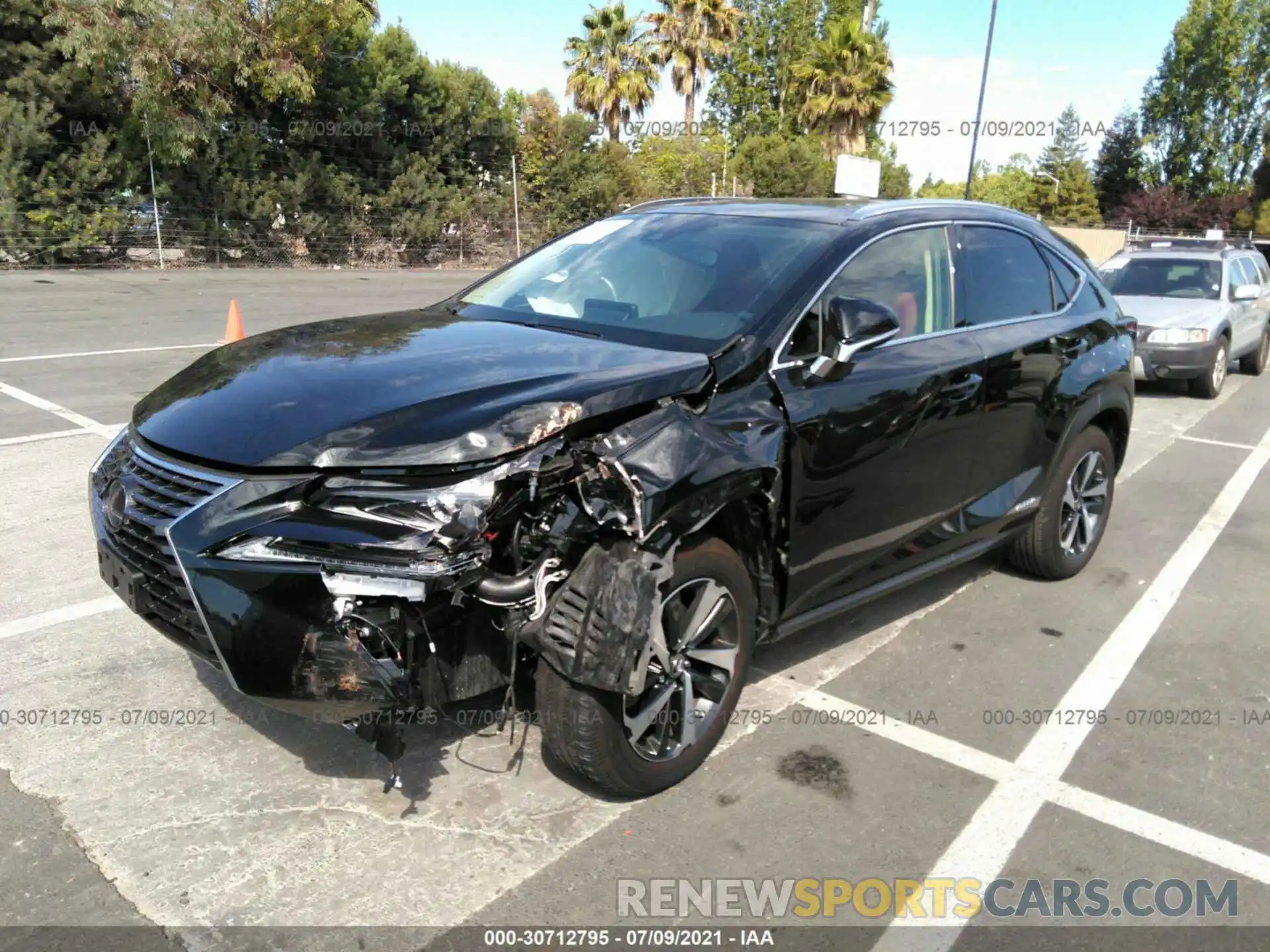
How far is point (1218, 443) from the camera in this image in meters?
9.45

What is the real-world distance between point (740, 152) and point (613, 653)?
3731 cm

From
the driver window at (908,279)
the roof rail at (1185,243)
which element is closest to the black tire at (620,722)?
the driver window at (908,279)

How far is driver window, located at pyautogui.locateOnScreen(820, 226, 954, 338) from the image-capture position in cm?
386

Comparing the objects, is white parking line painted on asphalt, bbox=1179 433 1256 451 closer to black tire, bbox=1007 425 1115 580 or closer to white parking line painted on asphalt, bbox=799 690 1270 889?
black tire, bbox=1007 425 1115 580

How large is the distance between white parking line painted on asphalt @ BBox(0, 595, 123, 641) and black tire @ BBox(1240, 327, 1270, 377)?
579 inches

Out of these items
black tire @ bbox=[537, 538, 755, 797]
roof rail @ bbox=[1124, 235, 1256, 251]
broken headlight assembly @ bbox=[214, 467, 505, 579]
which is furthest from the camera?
roof rail @ bbox=[1124, 235, 1256, 251]

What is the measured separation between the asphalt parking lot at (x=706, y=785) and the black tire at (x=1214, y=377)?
7295 mm

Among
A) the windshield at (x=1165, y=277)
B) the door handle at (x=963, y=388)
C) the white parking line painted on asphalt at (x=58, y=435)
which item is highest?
the windshield at (x=1165, y=277)

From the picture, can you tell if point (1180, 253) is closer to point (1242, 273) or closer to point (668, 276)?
point (1242, 273)

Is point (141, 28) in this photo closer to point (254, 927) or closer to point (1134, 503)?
point (1134, 503)

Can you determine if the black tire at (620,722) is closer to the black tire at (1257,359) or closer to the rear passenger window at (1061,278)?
the rear passenger window at (1061,278)

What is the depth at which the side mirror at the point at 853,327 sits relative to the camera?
3465 mm

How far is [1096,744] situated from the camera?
383cm

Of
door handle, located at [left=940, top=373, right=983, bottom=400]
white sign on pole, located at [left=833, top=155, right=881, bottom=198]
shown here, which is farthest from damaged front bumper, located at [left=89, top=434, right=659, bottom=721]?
white sign on pole, located at [left=833, top=155, right=881, bottom=198]
